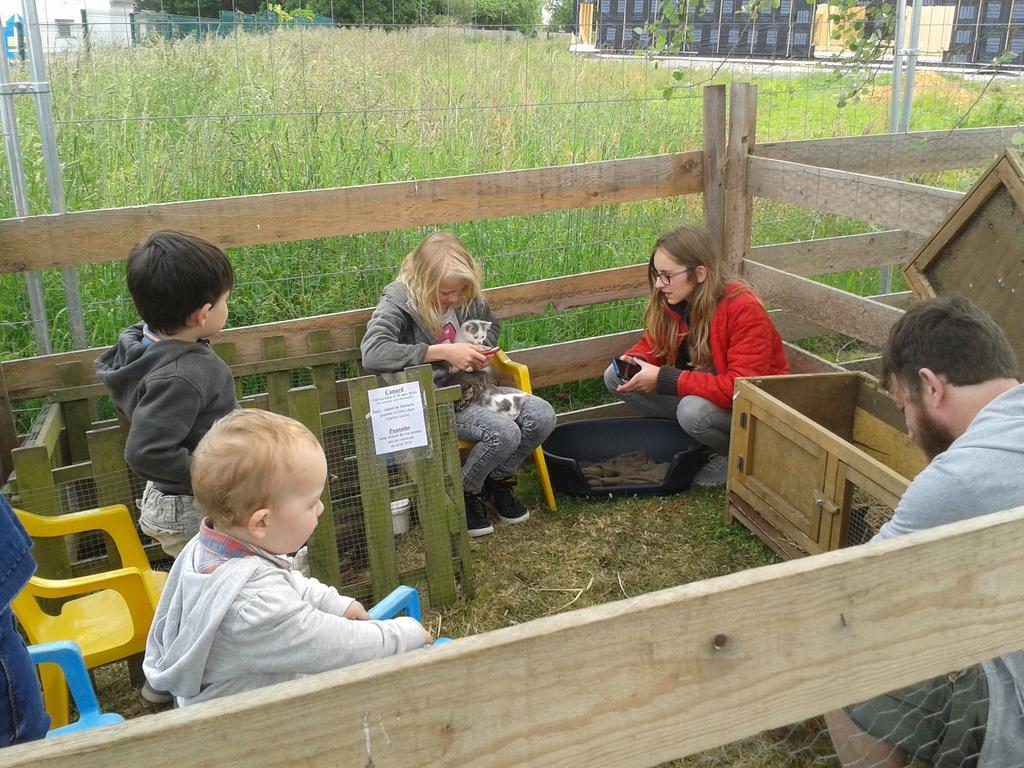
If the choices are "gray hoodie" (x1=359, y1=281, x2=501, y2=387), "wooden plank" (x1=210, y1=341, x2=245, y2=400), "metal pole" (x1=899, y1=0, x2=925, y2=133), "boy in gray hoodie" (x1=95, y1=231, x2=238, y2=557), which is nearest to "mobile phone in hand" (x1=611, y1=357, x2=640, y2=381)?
"gray hoodie" (x1=359, y1=281, x2=501, y2=387)

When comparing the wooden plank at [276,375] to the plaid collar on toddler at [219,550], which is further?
the wooden plank at [276,375]

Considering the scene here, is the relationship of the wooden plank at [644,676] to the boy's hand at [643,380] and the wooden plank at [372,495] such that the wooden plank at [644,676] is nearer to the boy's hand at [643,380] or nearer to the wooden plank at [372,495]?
the wooden plank at [372,495]

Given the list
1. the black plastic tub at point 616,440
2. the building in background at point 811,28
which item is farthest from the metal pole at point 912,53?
the black plastic tub at point 616,440

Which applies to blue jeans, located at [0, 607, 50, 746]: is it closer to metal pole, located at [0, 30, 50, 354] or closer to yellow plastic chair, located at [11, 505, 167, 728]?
yellow plastic chair, located at [11, 505, 167, 728]

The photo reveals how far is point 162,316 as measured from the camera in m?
2.51

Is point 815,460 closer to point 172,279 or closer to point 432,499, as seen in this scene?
point 432,499

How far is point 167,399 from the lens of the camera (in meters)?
2.47

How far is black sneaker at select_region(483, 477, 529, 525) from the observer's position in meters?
3.89

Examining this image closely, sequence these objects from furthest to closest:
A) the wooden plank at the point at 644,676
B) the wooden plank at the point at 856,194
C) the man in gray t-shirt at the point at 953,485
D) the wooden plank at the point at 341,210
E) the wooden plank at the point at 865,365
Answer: the wooden plank at the point at 865,365 < the wooden plank at the point at 856,194 < the wooden plank at the point at 341,210 < the man in gray t-shirt at the point at 953,485 < the wooden plank at the point at 644,676

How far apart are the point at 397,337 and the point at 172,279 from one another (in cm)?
127

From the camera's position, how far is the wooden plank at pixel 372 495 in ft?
9.94

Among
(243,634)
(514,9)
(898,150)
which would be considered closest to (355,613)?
(243,634)

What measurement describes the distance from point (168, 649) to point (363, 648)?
352 mm

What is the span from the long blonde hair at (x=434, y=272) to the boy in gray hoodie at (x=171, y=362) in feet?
3.64
